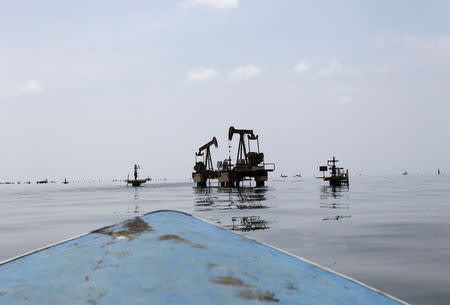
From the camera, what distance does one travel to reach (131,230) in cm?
250

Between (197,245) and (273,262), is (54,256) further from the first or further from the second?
(273,262)

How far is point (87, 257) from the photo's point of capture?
203cm

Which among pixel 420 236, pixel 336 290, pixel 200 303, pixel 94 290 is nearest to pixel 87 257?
pixel 94 290

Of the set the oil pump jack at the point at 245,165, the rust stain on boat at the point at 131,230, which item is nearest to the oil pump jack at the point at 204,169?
the oil pump jack at the point at 245,165

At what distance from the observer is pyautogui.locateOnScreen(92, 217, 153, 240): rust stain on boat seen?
238cm

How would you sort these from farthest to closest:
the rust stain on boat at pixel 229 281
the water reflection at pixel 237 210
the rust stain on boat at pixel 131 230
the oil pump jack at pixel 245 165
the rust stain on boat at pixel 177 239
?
1. the oil pump jack at pixel 245 165
2. the water reflection at pixel 237 210
3. the rust stain on boat at pixel 131 230
4. the rust stain on boat at pixel 177 239
5. the rust stain on boat at pixel 229 281

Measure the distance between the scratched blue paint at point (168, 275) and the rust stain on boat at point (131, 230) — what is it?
16 millimetres

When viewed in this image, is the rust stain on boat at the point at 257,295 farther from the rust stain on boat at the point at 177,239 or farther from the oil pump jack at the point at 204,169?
the oil pump jack at the point at 204,169

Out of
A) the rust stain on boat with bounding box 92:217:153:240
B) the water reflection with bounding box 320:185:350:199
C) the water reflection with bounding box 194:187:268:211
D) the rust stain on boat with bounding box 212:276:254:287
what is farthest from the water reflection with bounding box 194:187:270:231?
the rust stain on boat with bounding box 212:276:254:287

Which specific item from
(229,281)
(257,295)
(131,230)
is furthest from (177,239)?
(257,295)

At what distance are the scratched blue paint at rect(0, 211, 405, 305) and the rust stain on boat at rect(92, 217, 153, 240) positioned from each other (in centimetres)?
2

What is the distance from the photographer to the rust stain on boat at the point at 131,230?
2.38 metres

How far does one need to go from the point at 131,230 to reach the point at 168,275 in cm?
94

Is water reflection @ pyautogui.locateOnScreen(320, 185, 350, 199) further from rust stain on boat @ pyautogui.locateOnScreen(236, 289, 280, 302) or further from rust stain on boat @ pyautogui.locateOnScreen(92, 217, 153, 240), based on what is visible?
rust stain on boat @ pyautogui.locateOnScreen(236, 289, 280, 302)
